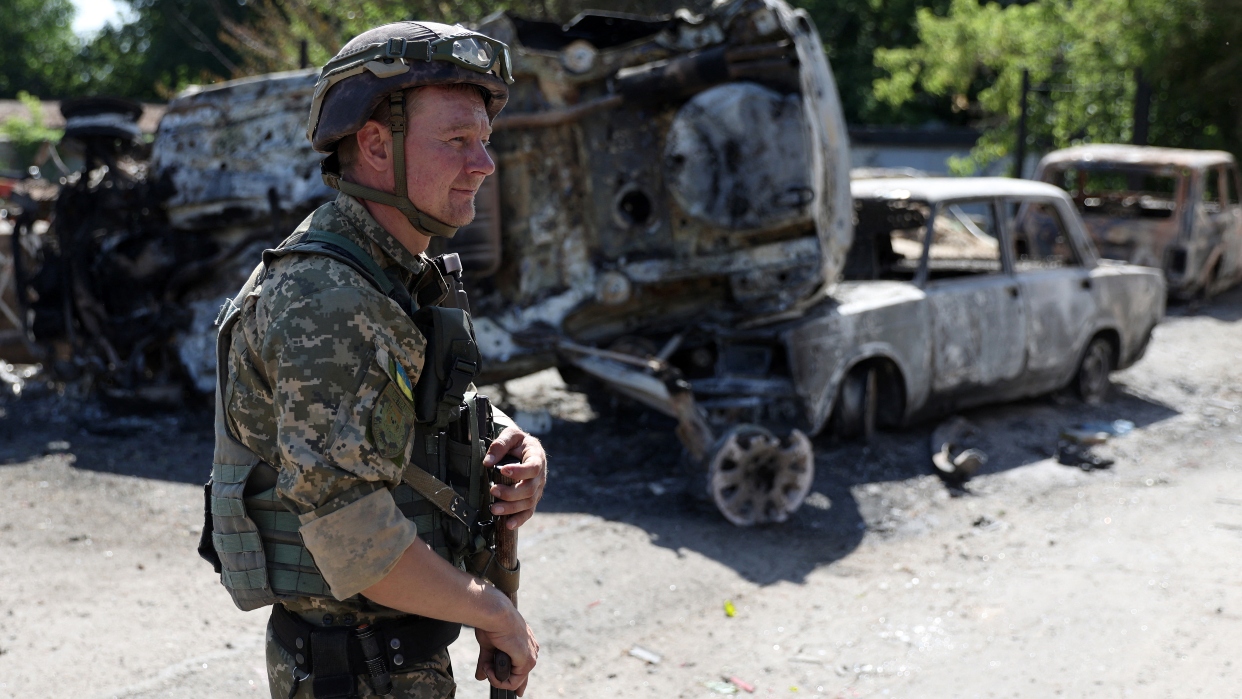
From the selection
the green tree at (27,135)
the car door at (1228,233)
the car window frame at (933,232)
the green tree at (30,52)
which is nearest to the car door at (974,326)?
the car window frame at (933,232)

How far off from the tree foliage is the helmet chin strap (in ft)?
48.6

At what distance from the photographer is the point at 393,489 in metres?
1.73

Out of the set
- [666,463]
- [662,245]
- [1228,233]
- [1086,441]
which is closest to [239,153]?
[662,245]

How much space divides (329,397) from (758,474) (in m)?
3.98

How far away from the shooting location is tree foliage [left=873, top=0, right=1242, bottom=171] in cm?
1462

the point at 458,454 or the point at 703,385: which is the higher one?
the point at 458,454

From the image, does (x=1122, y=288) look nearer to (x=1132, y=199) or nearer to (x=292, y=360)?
(x=1132, y=199)

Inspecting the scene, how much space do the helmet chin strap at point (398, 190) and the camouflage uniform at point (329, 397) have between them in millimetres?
169

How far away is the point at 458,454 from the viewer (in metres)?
1.88

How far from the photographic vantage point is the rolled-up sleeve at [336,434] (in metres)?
1.55

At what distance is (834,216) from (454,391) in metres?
4.81

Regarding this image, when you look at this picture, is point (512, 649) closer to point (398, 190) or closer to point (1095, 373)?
point (398, 190)

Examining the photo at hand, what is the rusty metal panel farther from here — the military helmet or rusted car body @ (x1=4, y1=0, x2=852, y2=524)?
the military helmet

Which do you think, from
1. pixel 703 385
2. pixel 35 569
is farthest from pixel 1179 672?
pixel 35 569
